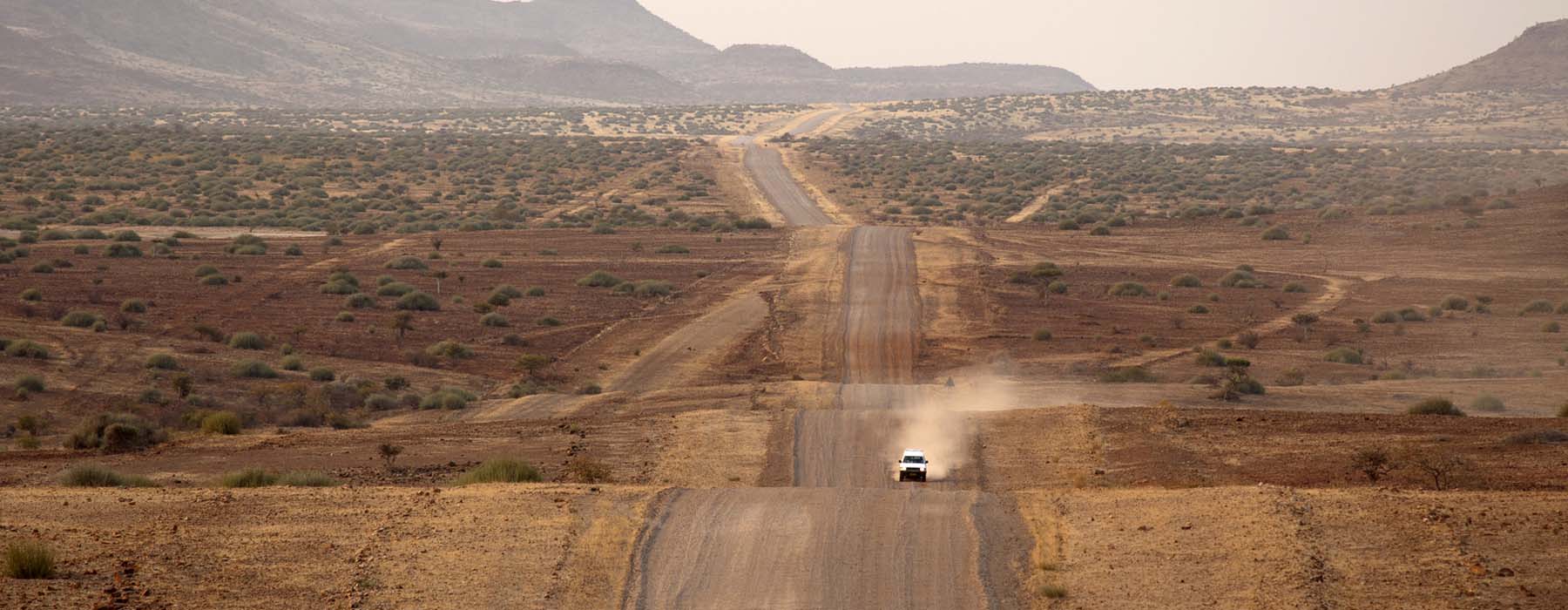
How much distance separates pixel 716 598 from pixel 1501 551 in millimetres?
9053

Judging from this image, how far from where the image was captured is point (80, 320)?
133 ft

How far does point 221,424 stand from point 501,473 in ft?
29.3

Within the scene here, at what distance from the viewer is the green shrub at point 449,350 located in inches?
1607

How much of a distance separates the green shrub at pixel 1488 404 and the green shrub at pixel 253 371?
28.5 m

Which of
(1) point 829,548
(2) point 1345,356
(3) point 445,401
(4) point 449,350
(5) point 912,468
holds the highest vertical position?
(1) point 829,548

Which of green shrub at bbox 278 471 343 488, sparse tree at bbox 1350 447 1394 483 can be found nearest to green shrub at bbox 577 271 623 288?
green shrub at bbox 278 471 343 488

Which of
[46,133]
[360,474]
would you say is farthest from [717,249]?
[46,133]

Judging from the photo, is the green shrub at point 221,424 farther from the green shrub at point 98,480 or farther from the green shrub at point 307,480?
the green shrub at point 307,480

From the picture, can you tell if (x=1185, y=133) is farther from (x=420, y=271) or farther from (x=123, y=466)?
(x=123, y=466)

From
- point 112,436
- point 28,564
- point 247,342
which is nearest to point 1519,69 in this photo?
point 247,342

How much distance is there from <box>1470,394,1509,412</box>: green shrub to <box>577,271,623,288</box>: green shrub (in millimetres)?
32681

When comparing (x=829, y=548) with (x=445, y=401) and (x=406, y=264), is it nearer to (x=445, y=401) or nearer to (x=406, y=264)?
(x=445, y=401)

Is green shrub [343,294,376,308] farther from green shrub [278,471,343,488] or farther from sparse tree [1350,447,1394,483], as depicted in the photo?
sparse tree [1350,447,1394,483]

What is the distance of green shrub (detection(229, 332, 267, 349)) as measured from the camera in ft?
130
